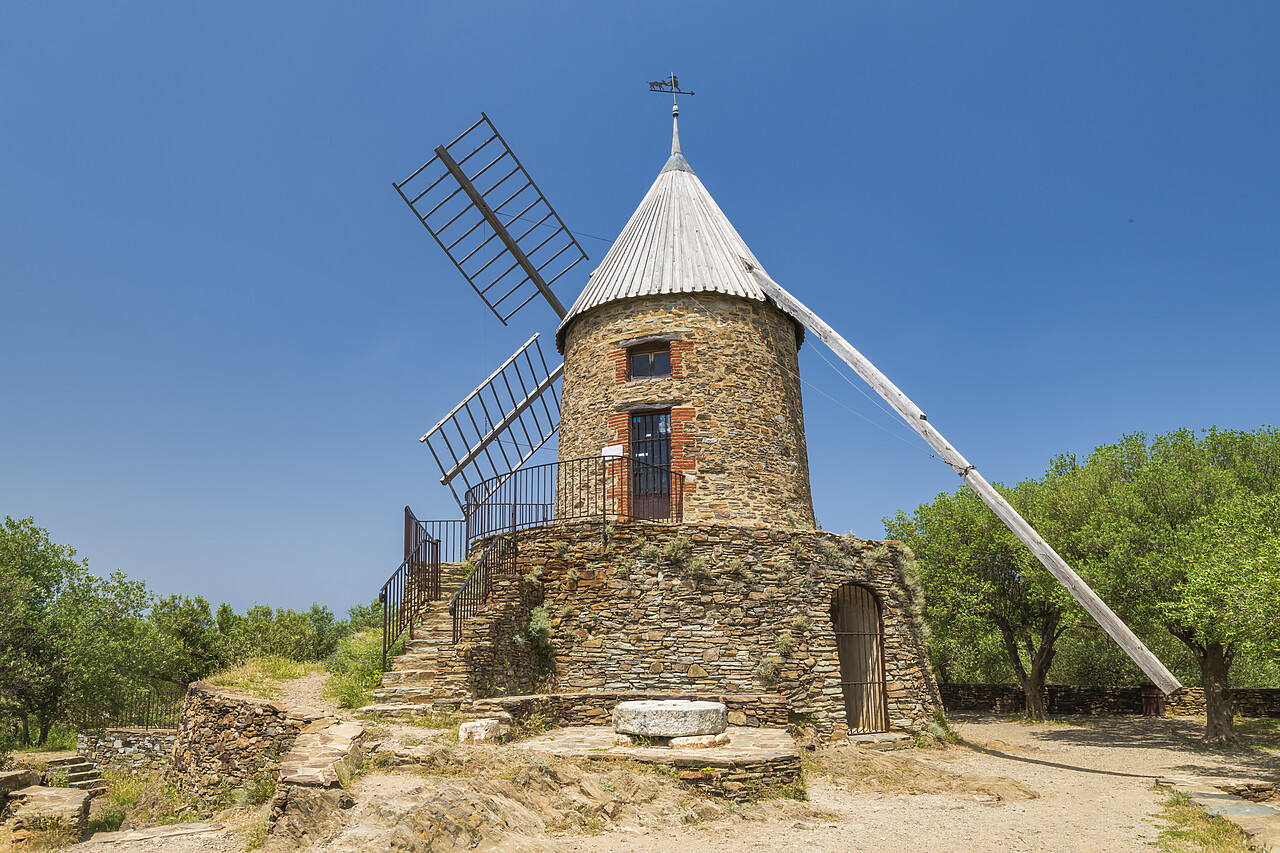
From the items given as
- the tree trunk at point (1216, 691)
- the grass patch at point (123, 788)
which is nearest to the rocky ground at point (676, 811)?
the tree trunk at point (1216, 691)

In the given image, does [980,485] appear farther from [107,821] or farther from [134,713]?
[134,713]

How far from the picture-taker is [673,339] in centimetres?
1694

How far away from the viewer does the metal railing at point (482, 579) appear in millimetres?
12633

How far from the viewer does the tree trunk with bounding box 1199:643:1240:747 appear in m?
17.0

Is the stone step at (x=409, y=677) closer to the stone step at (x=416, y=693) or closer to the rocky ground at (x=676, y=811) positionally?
the stone step at (x=416, y=693)

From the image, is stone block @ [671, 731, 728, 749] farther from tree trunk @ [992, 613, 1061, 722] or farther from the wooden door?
tree trunk @ [992, 613, 1061, 722]

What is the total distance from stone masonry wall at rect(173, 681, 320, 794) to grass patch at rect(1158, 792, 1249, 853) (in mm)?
10485

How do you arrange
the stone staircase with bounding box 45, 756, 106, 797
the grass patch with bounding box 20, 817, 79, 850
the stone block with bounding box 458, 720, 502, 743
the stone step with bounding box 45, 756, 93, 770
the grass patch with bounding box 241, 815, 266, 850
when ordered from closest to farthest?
the grass patch with bounding box 241, 815, 266, 850 → the stone block with bounding box 458, 720, 502, 743 → the grass patch with bounding box 20, 817, 79, 850 → the stone staircase with bounding box 45, 756, 106, 797 → the stone step with bounding box 45, 756, 93, 770

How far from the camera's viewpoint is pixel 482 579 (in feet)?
45.1

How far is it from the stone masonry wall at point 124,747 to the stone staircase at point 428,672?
41.4 feet

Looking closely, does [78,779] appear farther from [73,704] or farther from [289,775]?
[289,775]

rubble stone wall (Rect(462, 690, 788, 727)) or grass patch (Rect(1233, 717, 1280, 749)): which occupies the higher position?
rubble stone wall (Rect(462, 690, 788, 727))

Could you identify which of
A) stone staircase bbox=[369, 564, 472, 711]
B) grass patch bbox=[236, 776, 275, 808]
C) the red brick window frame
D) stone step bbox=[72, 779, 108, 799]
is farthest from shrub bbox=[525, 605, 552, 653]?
stone step bbox=[72, 779, 108, 799]

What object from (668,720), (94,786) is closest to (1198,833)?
(668,720)
